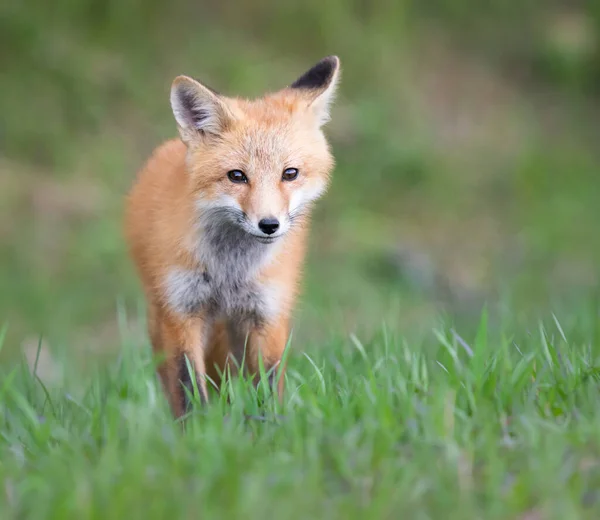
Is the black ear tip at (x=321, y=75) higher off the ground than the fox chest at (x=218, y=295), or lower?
higher

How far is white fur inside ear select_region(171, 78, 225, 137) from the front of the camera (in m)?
3.82

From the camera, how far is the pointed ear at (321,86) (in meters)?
4.04

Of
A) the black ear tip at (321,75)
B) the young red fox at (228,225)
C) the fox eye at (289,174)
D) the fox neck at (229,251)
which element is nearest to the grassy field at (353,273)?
the young red fox at (228,225)

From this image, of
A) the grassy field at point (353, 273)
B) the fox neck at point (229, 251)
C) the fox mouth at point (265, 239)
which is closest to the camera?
the grassy field at point (353, 273)

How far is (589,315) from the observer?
4.61 meters

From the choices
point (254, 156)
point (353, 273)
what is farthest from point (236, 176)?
point (353, 273)

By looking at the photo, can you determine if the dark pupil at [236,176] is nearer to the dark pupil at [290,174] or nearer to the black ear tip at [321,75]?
the dark pupil at [290,174]

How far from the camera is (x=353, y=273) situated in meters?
8.82

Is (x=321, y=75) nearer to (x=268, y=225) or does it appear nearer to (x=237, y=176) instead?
(x=237, y=176)

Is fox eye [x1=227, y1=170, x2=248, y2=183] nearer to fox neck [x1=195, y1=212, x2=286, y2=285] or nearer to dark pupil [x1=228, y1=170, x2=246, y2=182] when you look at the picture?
dark pupil [x1=228, y1=170, x2=246, y2=182]

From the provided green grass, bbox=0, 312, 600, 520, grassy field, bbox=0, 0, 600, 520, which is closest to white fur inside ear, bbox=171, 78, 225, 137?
grassy field, bbox=0, 0, 600, 520

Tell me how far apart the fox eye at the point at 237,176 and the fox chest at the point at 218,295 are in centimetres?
44

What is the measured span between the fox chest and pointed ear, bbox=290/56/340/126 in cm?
87

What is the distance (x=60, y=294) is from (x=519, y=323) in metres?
4.60
